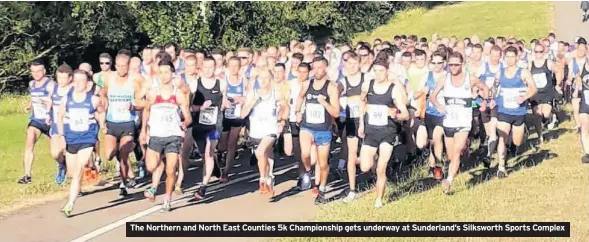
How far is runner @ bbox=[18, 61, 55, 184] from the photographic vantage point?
12938mm

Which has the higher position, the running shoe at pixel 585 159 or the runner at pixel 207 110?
the runner at pixel 207 110

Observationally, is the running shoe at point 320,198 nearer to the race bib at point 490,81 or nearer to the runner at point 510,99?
the runner at point 510,99

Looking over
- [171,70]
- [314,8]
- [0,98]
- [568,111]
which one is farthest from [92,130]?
[314,8]

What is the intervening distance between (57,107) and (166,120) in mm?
1691

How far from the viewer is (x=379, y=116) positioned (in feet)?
35.7

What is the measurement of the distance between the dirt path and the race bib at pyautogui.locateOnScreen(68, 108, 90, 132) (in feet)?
108

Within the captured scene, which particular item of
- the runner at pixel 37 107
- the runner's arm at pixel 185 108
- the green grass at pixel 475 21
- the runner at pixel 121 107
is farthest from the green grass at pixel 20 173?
the green grass at pixel 475 21

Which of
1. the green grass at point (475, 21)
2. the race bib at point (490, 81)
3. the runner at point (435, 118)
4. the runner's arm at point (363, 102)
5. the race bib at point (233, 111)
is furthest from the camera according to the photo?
the green grass at point (475, 21)

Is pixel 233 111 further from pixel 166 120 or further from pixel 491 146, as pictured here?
pixel 491 146

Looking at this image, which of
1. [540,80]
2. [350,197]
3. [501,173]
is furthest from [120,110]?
[540,80]

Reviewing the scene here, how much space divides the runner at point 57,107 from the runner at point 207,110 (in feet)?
5.42

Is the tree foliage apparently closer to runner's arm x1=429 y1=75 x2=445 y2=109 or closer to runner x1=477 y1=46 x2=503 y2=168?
runner x1=477 y1=46 x2=503 y2=168

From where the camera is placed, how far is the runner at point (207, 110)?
12188mm

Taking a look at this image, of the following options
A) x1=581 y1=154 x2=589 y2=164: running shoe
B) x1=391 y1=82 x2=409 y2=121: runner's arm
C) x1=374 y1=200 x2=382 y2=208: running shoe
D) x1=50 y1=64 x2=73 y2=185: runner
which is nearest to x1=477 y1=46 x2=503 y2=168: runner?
x1=581 y1=154 x2=589 y2=164: running shoe
